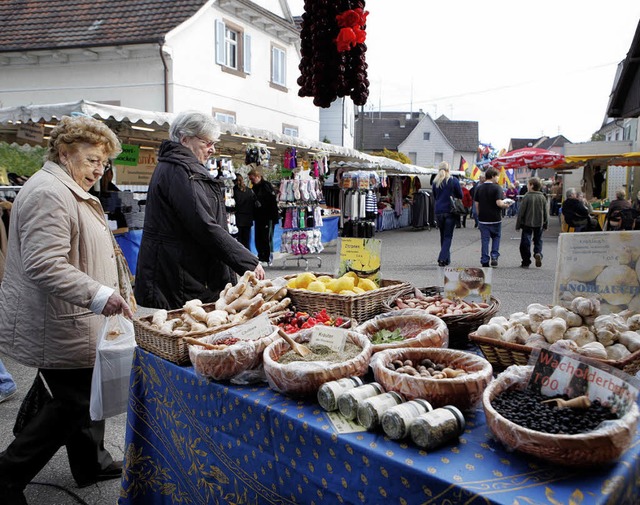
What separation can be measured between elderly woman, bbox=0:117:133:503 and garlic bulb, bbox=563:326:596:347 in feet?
6.04

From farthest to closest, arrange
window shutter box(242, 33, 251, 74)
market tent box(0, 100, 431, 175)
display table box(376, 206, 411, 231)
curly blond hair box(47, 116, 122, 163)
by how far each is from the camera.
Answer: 1. display table box(376, 206, 411, 231)
2. window shutter box(242, 33, 251, 74)
3. market tent box(0, 100, 431, 175)
4. curly blond hair box(47, 116, 122, 163)

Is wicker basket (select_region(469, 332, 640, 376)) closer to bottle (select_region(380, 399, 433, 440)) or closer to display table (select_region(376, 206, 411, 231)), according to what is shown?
bottle (select_region(380, 399, 433, 440))

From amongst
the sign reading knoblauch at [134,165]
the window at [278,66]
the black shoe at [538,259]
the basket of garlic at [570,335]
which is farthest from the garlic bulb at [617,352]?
→ the window at [278,66]

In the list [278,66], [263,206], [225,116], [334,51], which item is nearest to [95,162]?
[334,51]

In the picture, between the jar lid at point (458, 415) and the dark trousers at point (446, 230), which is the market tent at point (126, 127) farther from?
the jar lid at point (458, 415)

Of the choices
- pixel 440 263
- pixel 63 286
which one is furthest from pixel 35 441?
pixel 440 263

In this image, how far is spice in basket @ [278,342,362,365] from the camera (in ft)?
6.15

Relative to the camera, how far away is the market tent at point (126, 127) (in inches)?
256

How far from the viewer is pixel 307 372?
1694 millimetres

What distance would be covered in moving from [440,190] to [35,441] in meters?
8.86

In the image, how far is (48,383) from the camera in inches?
98.3

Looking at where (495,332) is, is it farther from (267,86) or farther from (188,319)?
(267,86)

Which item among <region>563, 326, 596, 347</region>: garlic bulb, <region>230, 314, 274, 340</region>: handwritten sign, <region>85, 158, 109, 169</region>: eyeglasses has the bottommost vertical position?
<region>230, 314, 274, 340</region>: handwritten sign

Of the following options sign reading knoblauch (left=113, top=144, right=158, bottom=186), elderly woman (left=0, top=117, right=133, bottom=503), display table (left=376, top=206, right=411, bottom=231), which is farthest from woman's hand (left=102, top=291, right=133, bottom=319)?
display table (left=376, top=206, right=411, bottom=231)
